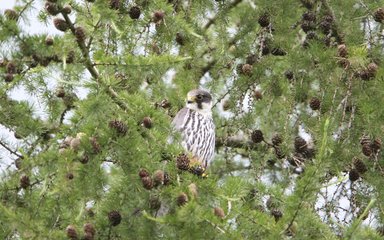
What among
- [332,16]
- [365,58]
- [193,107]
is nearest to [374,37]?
[332,16]

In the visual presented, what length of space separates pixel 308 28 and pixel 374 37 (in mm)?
345

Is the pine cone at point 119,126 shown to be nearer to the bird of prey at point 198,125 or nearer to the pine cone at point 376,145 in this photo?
the pine cone at point 376,145

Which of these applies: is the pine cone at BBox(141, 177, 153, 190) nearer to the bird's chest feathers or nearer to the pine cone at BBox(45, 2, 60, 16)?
the pine cone at BBox(45, 2, 60, 16)

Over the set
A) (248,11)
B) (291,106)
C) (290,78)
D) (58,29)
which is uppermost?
(248,11)

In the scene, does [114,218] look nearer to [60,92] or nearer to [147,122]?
[147,122]

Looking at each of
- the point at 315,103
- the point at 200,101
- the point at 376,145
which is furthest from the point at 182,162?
the point at 200,101

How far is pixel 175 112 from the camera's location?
4.96 m

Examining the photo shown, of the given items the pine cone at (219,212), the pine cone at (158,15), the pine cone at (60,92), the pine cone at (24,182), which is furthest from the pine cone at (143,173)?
the pine cone at (60,92)

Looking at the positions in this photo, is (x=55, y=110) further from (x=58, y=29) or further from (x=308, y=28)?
(x=308, y=28)

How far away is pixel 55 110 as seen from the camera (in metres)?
4.33

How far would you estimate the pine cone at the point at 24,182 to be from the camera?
10.8 ft


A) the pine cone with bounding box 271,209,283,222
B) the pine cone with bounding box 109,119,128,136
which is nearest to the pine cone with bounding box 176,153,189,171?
the pine cone with bounding box 109,119,128,136

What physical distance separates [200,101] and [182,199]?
2.46 meters

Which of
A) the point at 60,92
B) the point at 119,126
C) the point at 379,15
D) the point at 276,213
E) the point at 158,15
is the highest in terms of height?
the point at 379,15
